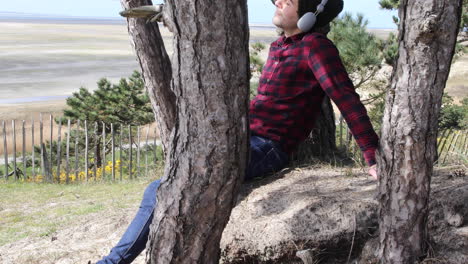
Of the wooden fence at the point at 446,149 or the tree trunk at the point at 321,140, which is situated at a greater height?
the tree trunk at the point at 321,140

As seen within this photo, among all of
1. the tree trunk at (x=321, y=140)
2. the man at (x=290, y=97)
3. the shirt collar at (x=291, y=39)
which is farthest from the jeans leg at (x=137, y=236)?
the tree trunk at (x=321, y=140)

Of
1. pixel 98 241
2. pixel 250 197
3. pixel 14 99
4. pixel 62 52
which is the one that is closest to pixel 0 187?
pixel 98 241

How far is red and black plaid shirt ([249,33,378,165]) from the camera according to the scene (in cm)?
290

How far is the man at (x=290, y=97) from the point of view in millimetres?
2928

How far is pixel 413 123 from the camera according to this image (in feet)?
8.07

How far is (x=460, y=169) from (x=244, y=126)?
1.58 metres

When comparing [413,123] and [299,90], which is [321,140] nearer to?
[299,90]

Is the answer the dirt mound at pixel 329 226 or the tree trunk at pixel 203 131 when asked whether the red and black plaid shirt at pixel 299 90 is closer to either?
the dirt mound at pixel 329 226

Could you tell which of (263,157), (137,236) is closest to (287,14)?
(263,157)

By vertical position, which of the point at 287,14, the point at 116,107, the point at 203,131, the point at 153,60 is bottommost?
the point at 116,107

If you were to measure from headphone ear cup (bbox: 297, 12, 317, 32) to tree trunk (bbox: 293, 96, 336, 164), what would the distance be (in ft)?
4.32

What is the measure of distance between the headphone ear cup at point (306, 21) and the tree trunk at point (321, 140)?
132 centimetres

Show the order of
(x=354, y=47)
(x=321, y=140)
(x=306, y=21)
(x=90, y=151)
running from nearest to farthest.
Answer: (x=306, y=21) < (x=321, y=140) < (x=354, y=47) < (x=90, y=151)

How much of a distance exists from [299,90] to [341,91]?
1.15 feet
